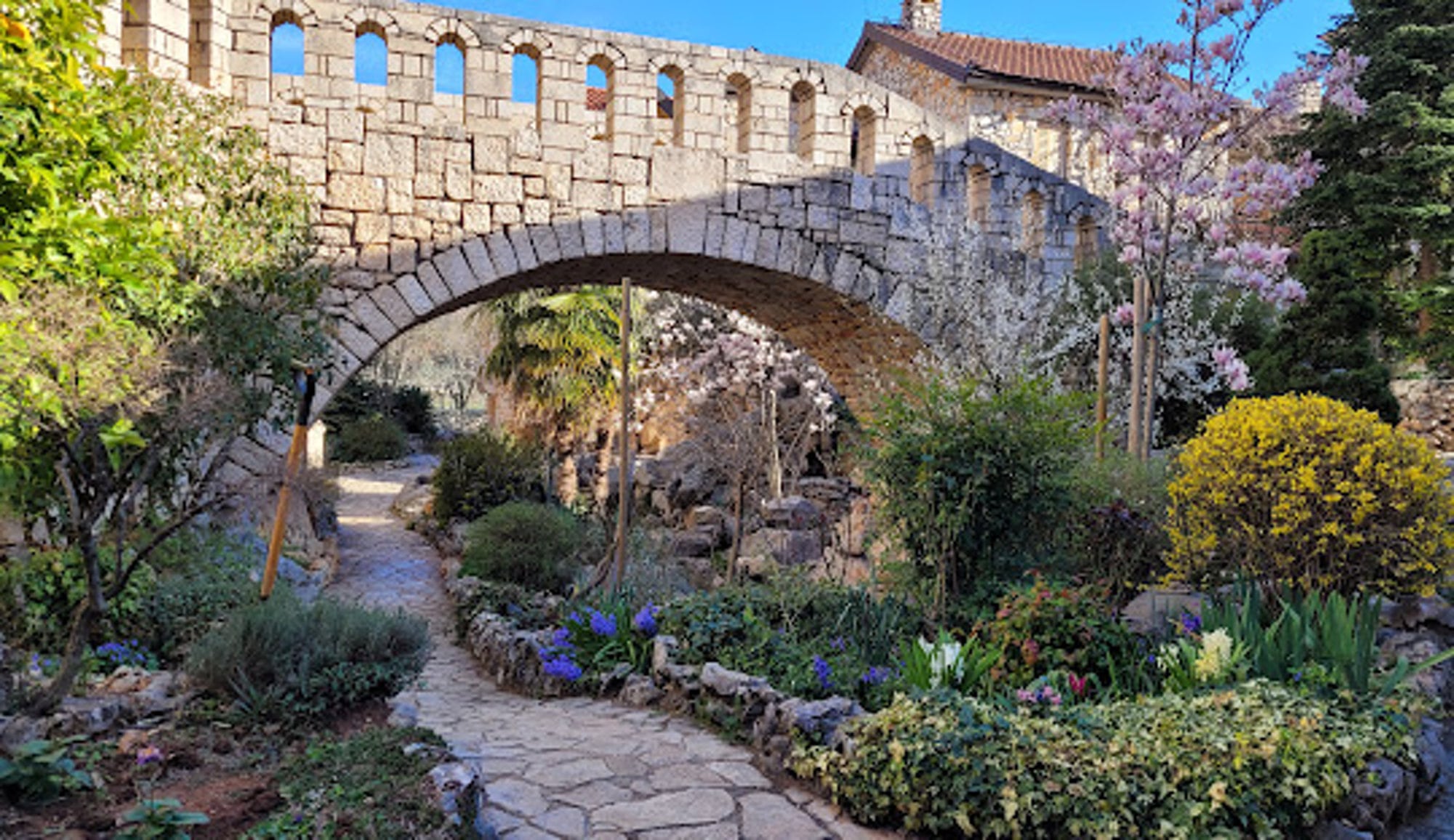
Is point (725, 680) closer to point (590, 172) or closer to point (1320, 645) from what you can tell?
point (1320, 645)

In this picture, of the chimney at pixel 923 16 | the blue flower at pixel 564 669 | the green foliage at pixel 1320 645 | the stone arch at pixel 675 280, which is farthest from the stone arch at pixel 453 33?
the chimney at pixel 923 16

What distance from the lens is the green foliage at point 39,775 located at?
255 cm

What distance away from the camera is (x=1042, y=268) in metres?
9.97

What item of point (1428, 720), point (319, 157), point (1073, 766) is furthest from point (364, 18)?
point (1428, 720)

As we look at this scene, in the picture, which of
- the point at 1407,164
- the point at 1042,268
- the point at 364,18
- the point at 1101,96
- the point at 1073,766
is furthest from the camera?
the point at 1101,96

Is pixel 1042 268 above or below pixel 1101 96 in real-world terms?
below

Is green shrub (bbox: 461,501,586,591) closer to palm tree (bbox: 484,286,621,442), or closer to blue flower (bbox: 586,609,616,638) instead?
palm tree (bbox: 484,286,621,442)

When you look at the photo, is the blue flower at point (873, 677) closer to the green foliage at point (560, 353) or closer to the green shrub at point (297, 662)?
the green shrub at point (297, 662)

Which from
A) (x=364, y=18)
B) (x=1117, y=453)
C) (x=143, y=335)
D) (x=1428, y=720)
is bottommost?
(x=1428, y=720)

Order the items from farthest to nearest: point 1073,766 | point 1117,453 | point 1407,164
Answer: point 1407,164 < point 1117,453 < point 1073,766

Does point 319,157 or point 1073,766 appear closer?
point 1073,766

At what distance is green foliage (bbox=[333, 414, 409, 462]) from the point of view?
19000 mm

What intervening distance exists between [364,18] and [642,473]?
7320mm

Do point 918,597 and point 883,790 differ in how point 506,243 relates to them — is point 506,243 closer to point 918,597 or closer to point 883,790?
point 918,597
